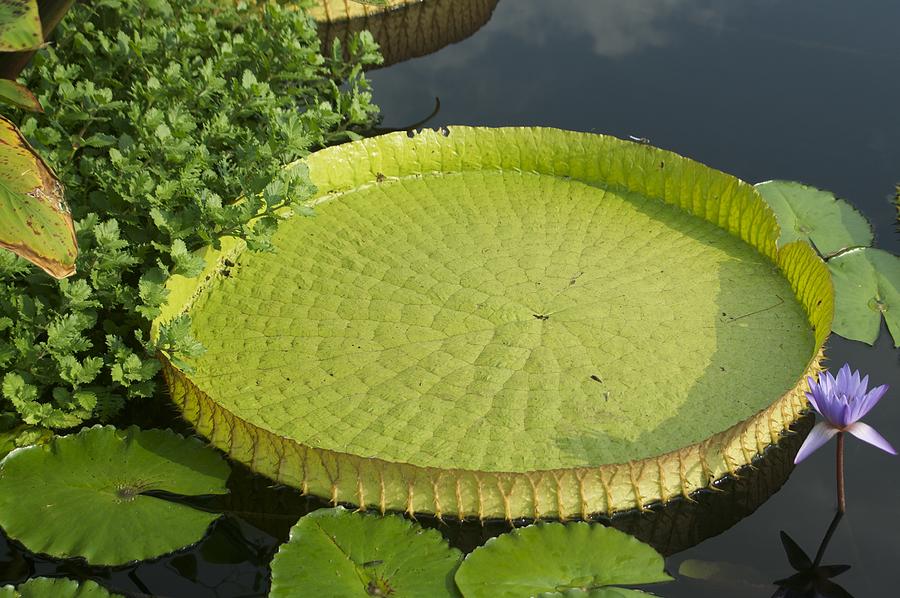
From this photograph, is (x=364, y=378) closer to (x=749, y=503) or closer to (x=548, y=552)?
(x=548, y=552)

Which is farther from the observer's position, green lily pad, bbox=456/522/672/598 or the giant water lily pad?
the giant water lily pad

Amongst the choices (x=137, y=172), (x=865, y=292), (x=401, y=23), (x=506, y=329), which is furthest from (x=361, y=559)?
(x=401, y=23)

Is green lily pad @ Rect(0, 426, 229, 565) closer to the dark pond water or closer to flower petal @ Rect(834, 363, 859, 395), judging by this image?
the dark pond water

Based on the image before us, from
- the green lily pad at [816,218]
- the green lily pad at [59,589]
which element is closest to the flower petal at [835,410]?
the green lily pad at [816,218]

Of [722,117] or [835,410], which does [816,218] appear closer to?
[722,117]

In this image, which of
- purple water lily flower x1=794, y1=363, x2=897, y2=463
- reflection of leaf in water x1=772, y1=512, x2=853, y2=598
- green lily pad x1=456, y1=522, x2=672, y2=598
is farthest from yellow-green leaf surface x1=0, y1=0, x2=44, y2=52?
reflection of leaf in water x1=772, y1=512, x2=853, y2=598

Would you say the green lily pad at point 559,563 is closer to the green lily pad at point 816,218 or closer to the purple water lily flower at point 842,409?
the purple water lily flower at point 842,409

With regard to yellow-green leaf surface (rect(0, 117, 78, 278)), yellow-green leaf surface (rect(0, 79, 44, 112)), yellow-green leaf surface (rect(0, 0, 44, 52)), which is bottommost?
yellow-green leaf surface (rect(0, 117, 78, 278))
